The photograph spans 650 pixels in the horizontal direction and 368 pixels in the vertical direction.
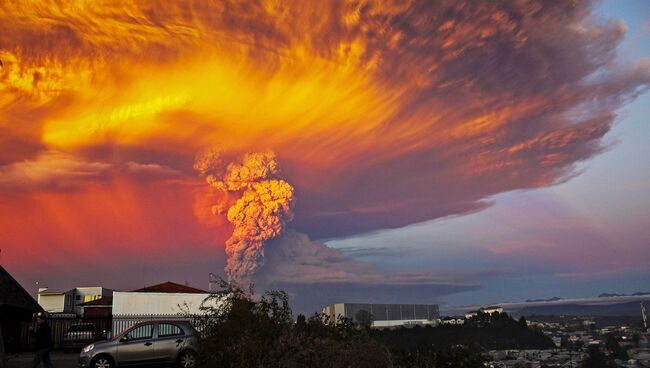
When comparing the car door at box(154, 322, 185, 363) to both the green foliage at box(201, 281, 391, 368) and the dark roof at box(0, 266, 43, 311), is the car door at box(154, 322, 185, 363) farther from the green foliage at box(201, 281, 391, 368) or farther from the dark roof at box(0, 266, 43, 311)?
the dark roof at box(0, 266, 43, 311)

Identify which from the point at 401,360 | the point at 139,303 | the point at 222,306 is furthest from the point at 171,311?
the point at 401,360

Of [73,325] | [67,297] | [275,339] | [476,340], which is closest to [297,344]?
[275,339]

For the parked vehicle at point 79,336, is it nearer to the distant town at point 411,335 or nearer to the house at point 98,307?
the distant town at point 411,335

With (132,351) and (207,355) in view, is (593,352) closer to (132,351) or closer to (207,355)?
(207,355)

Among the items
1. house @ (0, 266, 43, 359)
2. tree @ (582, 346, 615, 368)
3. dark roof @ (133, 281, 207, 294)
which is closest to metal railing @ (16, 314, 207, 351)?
house @ (0, 266, 43, 359)

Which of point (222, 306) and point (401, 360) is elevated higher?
point (222, 306)

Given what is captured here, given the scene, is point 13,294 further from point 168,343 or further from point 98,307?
point 168,343

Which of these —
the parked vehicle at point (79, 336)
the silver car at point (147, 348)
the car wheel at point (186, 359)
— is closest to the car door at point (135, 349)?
the silver car at point (147, 348)

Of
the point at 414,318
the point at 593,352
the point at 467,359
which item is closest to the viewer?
the point at 467,359
